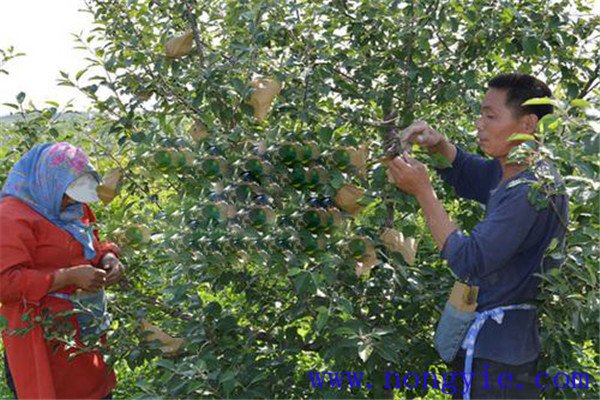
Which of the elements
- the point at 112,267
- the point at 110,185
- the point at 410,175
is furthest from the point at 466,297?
the point at 112,267

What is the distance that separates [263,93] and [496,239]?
74 centimetres

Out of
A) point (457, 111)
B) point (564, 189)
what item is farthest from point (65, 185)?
point (564, 189)

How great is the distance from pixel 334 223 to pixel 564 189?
0.59m

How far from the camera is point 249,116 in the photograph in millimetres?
2299

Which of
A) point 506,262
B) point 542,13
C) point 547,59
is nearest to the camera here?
point 506,262

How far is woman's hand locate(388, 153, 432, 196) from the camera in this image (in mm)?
2037

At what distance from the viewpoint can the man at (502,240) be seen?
6.36 feet

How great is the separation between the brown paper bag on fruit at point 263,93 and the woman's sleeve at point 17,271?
89 centimetres

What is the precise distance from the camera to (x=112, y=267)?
2689 mm

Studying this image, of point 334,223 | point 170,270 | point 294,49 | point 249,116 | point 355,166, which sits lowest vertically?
point 170,270

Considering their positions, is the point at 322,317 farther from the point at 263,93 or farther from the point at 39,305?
the point at 39,305

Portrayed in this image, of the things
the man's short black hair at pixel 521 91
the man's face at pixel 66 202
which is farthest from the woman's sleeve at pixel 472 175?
the man's face at pixel 66 202

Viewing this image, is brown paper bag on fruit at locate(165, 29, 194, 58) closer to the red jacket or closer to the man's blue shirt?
the red jacket

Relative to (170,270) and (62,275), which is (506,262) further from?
(62,275)
